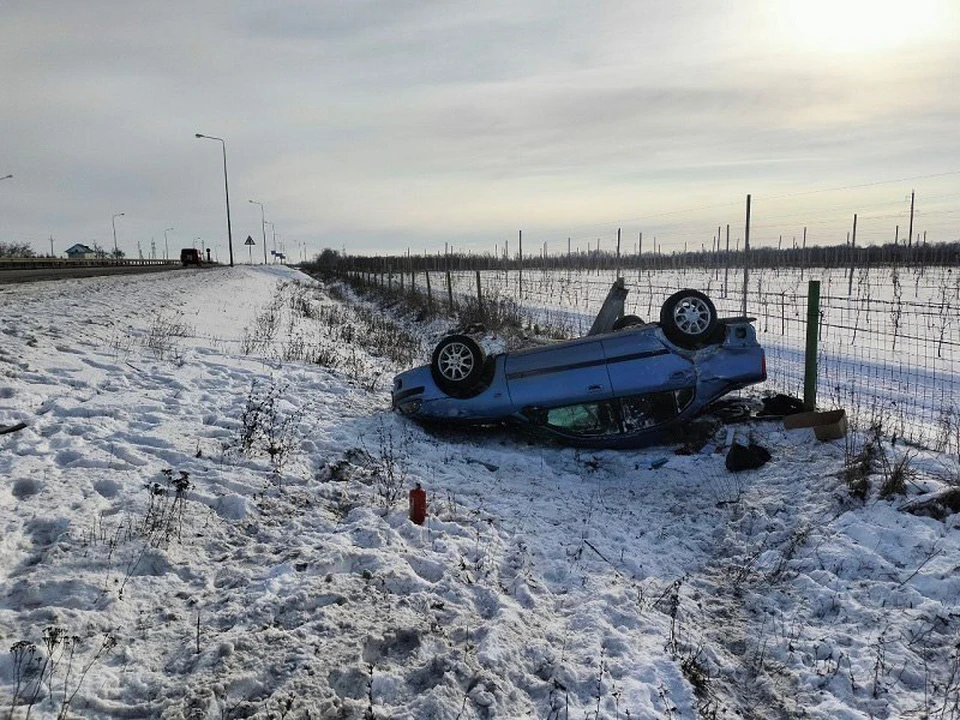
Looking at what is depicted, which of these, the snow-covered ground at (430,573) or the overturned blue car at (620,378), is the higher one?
the overturned blue car at (620,378)

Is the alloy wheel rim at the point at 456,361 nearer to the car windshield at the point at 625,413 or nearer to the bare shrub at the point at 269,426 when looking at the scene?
the car windshield at the point at 625,413

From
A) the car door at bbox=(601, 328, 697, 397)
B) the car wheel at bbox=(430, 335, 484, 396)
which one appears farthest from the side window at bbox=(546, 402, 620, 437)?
the car wheel at bbox=(430, 335, 484, 396)

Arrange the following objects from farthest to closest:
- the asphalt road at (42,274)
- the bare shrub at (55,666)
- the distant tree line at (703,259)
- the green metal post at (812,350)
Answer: the distant tree line at (703,259) → the asphalt road at (42,274) → the green metal post at (812,350) → the bare shrub at (55,666)

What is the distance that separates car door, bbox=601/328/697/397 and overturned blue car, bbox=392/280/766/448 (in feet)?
0.04

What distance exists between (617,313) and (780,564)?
4517 mm

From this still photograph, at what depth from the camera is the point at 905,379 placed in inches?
Answer: 383

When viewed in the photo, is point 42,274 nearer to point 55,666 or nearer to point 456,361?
point 456,361

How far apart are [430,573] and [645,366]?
372 cm

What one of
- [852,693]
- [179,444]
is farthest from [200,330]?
[852,693]

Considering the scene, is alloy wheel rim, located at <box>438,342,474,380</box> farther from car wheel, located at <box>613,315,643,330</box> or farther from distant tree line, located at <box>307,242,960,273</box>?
distant tree line, located at <box>307,242,960,273</box>

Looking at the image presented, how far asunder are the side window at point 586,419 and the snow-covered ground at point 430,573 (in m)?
0.28

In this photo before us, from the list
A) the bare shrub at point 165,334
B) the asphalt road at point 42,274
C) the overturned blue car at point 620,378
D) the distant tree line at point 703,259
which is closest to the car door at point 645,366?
the overturned blue car at point 620,378

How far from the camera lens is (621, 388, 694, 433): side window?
6.86m

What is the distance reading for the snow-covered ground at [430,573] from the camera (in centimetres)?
300
